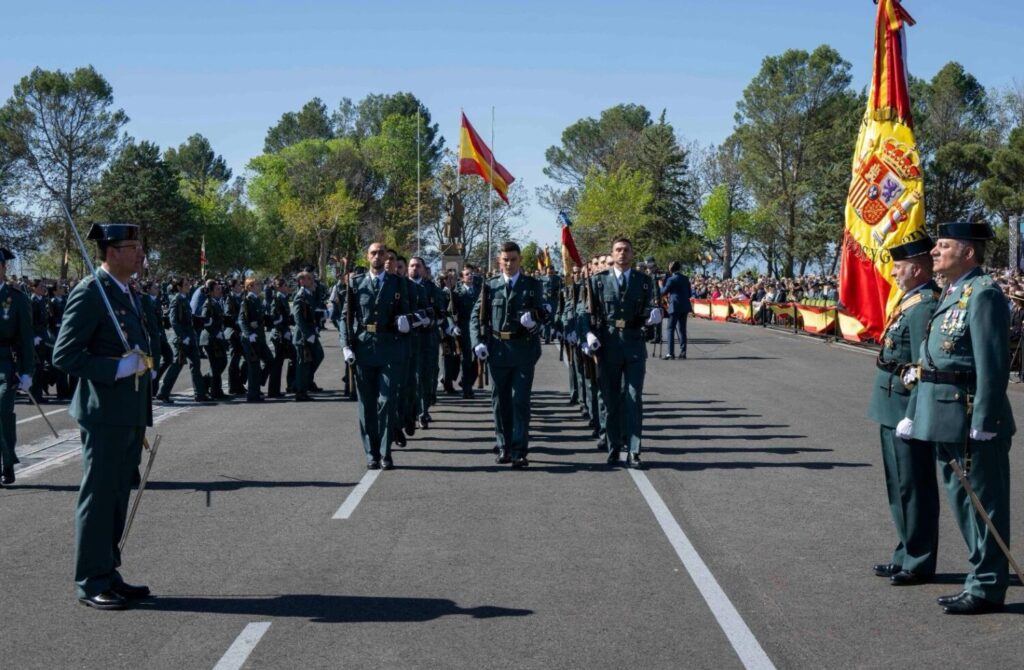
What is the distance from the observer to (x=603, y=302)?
11.5 m

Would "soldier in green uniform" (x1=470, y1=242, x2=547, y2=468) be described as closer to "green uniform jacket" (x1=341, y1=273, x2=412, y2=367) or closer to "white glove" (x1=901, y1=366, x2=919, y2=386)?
"green uniform jacket" (x1=341, y1=273, x2=412, y2=367)

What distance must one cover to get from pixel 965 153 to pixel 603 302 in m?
56.2

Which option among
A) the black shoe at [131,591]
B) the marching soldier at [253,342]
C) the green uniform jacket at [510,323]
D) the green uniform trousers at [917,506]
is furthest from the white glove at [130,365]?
the marching soldier at [253,342]

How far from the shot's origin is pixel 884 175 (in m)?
17.1

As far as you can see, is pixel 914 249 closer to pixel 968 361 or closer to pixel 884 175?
pixel 968 361

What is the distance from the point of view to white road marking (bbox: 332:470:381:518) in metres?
Result: 8.70

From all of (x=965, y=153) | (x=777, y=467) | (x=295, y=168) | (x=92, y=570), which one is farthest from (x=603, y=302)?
(x=295, y=168)

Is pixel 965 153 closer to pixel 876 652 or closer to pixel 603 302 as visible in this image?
pixel 603 302

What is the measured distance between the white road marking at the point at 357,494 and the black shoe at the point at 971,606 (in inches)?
174

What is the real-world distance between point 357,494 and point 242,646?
155 inches

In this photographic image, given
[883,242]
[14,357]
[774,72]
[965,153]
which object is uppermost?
[774,72]

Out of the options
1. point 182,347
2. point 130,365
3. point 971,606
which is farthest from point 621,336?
point 182,347

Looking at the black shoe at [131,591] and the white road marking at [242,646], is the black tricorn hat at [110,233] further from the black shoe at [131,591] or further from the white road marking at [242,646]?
the white road marking at [242,646]

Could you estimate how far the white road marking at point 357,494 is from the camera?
8.70 metres
